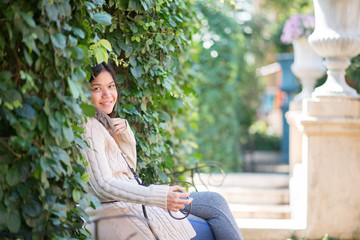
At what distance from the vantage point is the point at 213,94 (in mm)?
8523

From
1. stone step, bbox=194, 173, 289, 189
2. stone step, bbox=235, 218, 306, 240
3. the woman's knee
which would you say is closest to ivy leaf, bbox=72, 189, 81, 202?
the woman's knee

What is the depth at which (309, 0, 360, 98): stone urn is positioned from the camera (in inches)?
161

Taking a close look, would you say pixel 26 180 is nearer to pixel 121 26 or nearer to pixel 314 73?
pixel 121 26

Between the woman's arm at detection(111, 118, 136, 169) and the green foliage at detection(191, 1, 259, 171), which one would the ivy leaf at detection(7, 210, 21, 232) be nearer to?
the woman's arm at detection(111, 118, 136, 169)

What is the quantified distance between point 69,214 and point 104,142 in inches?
15.9

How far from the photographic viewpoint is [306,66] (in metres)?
6.66

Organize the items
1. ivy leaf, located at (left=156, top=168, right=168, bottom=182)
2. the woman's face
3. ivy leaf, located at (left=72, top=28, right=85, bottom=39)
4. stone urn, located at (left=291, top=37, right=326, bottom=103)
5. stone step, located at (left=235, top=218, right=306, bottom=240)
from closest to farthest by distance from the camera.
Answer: ivy leaf, located at (left=72, top=28, right=85, bottom=39) < the woman's face < ivy leaf, located at (left=156, top=168, right=168, bottom=182) < stone step, located at (left=235, top=218, right=306, bottom=240) < stone urn, located at (left=291, top=37, right=326, bottom=103)

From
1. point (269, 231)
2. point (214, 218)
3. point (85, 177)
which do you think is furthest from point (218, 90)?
point (85, 177)

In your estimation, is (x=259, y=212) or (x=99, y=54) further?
(x=259, y=212)

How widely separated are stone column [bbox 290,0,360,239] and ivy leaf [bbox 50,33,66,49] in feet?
8.30

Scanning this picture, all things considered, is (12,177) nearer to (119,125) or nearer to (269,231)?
(119,125)

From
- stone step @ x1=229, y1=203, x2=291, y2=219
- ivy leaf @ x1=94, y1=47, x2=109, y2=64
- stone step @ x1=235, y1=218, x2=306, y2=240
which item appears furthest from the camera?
stone step @ x1=229, y1=203, x2=291, y2=219

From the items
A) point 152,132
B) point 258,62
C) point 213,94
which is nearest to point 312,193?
point 152,132

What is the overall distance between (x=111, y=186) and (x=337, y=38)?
256 cm
